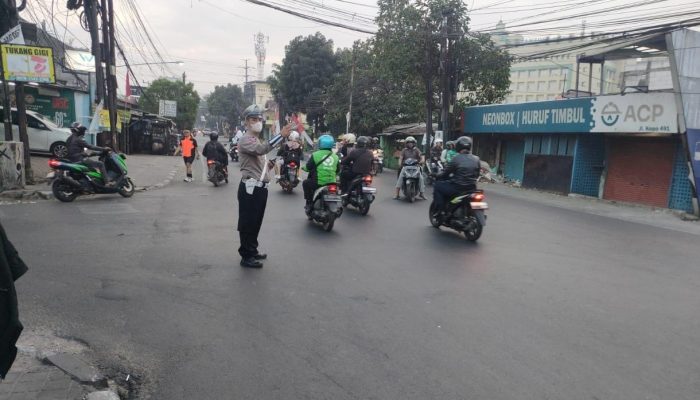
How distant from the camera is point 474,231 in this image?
837cm

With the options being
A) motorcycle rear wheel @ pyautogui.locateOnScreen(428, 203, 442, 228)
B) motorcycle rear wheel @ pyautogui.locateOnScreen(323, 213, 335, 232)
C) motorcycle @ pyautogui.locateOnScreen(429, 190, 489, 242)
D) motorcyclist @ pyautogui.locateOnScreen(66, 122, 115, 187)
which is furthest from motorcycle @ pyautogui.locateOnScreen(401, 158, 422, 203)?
motorcyclist @ pyautogui.locateOnScreen(66, 122, 115, 187)

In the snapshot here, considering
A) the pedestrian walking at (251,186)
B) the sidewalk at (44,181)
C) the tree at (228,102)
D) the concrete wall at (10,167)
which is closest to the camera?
the pedestrian walking at (251,186)

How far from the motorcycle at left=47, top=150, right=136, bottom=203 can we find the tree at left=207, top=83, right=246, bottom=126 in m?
76.5

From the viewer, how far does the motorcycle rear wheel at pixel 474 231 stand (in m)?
8.30

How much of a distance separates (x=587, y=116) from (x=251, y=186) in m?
14.9

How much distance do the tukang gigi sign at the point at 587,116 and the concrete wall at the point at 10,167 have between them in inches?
647

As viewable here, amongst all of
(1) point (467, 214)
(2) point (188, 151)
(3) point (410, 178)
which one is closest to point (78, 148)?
(2) point (188, 151)

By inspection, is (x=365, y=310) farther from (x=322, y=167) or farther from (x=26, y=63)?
(x=26, y=63)

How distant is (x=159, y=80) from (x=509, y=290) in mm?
52247

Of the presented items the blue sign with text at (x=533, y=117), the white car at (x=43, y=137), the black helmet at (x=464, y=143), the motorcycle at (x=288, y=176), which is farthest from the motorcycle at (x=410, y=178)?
the white car at (x=43, y=137)

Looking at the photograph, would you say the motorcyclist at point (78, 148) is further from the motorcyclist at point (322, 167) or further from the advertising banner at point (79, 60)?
the advertising banner at point (79, 60)

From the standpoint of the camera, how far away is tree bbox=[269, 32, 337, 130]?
41625 millimetres

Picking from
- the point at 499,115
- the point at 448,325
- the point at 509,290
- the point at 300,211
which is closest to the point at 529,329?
the point at 448,325

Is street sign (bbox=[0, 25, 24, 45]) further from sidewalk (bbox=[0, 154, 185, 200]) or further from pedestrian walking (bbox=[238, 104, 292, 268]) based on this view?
pedestrian walking (bbox=[238, 104, 292, 268])
